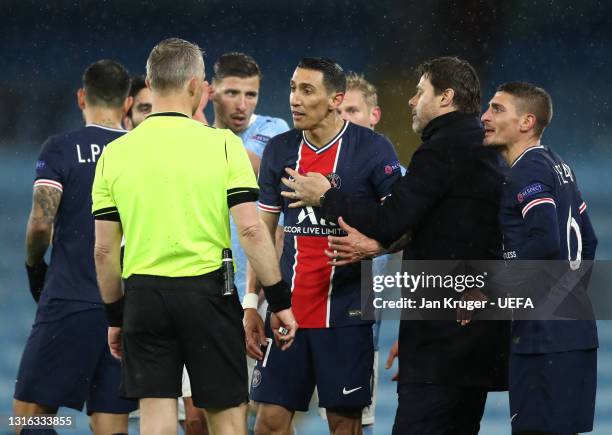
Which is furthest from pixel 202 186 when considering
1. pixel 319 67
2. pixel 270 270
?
pixel 319 67

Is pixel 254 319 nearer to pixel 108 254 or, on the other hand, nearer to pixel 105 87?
pixel 108 254

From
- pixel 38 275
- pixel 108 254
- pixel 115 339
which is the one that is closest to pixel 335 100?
pixel 108 254

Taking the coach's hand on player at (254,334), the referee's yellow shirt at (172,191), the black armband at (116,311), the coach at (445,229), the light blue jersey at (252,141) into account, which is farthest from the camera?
the light blue jersey at (252,141)

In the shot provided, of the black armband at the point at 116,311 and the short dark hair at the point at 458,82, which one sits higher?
the short dark hair at the point at 458,82

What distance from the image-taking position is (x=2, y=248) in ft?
52.8

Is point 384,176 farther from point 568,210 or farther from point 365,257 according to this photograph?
point 568,210

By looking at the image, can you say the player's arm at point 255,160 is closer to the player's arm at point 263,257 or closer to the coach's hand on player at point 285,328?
the coach's hand on player at point 285,328

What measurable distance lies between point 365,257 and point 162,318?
45.4 inches

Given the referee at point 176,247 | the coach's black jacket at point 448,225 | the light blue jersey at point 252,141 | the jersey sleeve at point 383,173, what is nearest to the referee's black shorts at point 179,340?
the referee at point 176,247

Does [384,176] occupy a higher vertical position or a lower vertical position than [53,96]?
lower

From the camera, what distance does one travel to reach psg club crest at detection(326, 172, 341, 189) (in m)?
5.42

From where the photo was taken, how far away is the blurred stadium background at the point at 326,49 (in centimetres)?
1594

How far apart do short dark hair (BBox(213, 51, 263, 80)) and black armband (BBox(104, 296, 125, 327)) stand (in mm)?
2556

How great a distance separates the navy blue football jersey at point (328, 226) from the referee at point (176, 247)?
813mm
